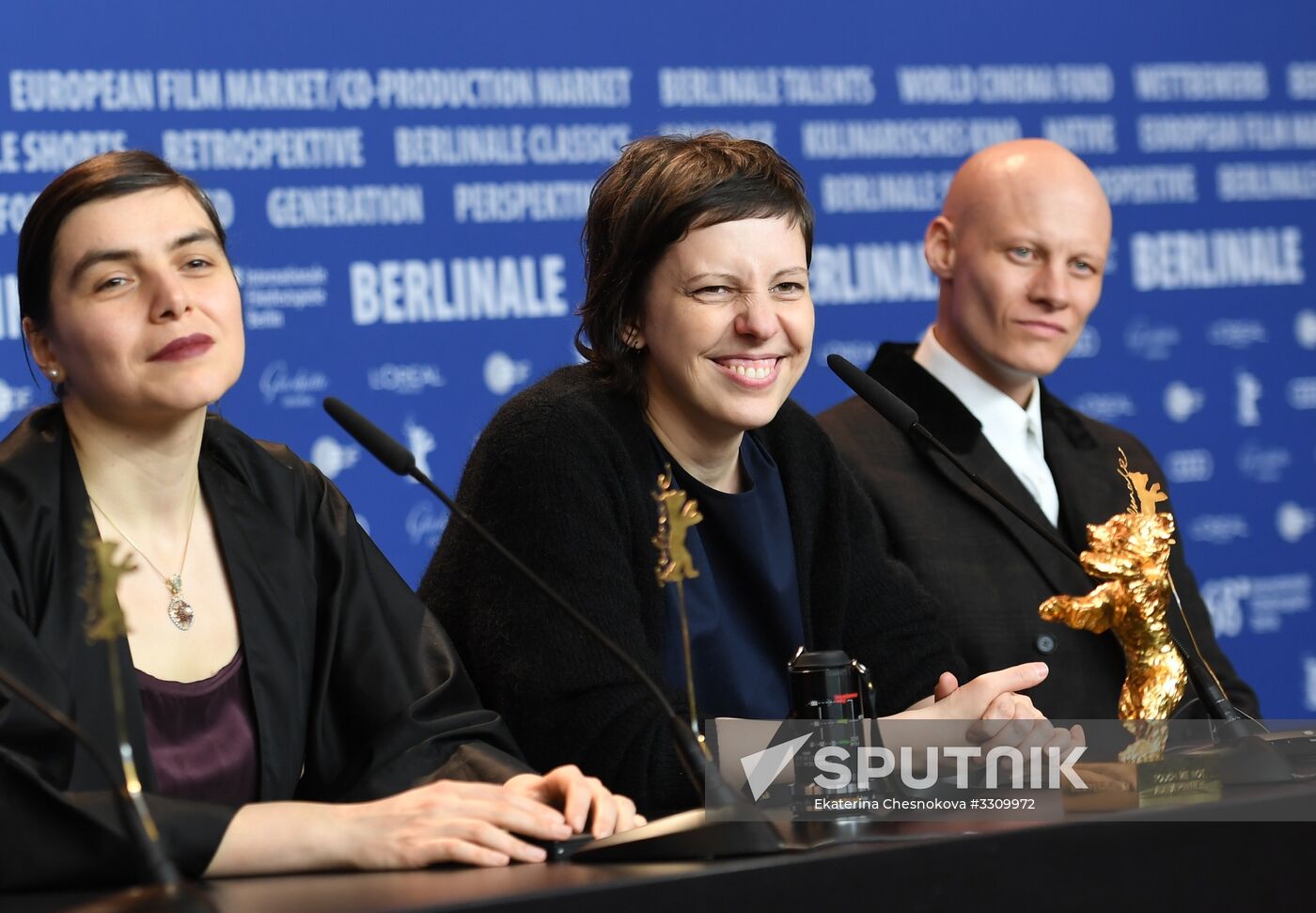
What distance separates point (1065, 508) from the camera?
3.05 m

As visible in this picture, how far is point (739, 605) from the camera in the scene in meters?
2.38

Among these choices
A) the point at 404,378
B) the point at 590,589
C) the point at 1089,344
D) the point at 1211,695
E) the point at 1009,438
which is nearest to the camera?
the point at 1211,695

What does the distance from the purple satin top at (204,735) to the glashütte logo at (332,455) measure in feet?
4.85

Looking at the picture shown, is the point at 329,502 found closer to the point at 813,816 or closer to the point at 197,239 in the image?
the point at 197,239

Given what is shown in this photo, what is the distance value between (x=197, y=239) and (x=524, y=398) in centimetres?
49

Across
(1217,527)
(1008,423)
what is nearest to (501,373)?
(1008,423)

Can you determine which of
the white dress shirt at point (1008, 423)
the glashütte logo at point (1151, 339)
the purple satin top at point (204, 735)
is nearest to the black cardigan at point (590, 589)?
the purple satin top at point (204, 735)

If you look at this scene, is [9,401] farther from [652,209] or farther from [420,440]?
[652,209]

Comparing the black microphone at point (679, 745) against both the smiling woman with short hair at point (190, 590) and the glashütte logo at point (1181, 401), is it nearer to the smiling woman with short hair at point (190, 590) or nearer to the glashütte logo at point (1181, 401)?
the smiling woman with short hair at point (190, 590)

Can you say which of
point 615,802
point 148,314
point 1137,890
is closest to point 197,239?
point 148,314

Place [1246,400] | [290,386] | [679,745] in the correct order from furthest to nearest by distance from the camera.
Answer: [1246,400], [290,386], [679,745]

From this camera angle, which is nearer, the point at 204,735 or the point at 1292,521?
the point at 204,735

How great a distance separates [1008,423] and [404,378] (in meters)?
1.24

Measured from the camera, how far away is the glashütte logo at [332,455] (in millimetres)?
3521
